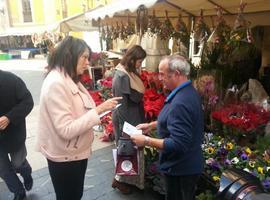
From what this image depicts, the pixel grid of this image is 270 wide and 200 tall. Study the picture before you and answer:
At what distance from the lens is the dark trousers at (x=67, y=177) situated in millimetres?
2096

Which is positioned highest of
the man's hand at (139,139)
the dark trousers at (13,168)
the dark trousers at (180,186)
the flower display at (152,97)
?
the man's hand at (139,139)

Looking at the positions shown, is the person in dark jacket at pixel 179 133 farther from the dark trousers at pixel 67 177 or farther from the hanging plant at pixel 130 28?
the hanging plant at pixel 130 28

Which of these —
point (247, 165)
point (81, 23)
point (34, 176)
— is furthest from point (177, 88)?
point (81, 23)

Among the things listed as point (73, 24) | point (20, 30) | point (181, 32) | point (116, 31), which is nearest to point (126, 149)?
point (181, 32)

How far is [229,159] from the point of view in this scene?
9.37 feet

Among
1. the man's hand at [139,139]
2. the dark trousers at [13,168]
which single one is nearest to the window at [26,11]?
the dark trousers at [13,168]

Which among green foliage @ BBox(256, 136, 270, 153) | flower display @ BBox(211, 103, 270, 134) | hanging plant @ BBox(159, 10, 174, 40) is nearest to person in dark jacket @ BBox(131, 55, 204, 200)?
green foliage @ BBox(256, 136, 270, 153)

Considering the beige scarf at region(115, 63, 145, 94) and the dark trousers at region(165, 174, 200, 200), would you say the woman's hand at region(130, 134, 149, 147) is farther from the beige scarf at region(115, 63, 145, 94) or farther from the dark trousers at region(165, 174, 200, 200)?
the beige scarf at region(115, 63, 145, 94)

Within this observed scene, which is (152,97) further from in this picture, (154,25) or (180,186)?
(180,186)

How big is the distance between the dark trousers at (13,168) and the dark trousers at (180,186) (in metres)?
1.75

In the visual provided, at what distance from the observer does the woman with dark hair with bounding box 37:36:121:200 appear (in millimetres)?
1933

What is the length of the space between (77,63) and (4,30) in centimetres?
3645

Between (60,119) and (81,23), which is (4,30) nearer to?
(81,23)

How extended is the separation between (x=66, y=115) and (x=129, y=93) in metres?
1.45
